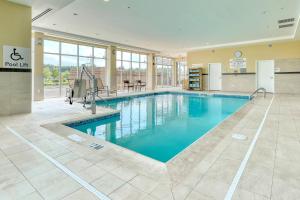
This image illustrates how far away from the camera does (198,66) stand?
1248 centimetres

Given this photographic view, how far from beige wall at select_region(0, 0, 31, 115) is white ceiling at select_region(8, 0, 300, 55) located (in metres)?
0.38

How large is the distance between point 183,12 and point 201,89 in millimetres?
7645

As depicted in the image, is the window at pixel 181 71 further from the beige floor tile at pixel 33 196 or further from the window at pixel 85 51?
the beige floor tile at pixel 33 196

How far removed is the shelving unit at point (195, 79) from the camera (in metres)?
12.1

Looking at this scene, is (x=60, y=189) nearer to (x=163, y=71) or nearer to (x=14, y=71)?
(x=14, y=71)

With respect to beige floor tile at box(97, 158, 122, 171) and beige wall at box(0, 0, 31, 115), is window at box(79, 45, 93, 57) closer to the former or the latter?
beige wall at box(0, 0, 31, 115)

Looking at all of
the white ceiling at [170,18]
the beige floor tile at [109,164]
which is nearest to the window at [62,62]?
the white ceiling at [170,18]

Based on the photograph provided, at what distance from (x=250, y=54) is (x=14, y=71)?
11.0 metres

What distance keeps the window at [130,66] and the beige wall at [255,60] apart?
12.2 ft

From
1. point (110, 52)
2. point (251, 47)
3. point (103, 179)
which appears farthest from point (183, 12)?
point (251, 47)

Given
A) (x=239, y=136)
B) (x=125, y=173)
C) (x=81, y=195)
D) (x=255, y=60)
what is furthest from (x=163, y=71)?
(x=81, y=195)

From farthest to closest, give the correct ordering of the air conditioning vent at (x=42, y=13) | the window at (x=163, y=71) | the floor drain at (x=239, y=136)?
the window at (x=163, y=71) → the air conditioning vent at (x=42, y=13) → the floor drain at (x=239, y=136)

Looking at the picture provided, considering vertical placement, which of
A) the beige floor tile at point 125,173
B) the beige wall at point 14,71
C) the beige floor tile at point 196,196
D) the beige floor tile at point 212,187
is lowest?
the beige floor tile at point 196,196

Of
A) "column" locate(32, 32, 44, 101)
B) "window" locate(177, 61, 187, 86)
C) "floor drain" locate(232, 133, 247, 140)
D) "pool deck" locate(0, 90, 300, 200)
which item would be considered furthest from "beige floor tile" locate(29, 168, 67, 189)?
"window" locate(177, 61, 187, 86)
